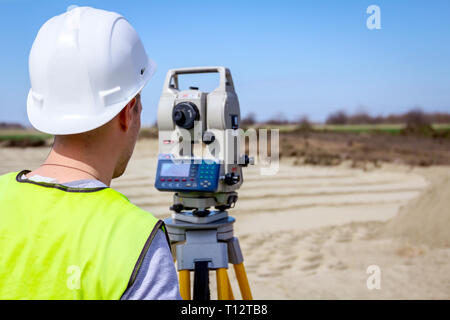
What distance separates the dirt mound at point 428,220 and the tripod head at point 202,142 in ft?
10.8

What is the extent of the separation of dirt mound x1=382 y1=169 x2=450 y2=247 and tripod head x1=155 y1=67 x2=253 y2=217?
10.8 ft

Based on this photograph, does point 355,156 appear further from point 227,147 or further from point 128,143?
point 128,143

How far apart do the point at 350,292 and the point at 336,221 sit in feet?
9.46

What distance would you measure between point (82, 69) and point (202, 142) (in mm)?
1652

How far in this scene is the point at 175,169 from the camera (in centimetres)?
254

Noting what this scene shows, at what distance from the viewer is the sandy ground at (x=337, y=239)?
12.8 ft

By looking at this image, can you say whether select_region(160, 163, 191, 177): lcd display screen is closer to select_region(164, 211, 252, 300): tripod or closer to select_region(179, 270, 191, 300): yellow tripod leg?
select_region(164, 211, 252, 300): tripod

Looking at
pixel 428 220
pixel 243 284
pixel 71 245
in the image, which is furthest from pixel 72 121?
pixel 428 220

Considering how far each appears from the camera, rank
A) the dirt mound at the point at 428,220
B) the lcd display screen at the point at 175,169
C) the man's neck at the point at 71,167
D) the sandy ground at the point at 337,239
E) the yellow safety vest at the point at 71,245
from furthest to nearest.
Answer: the dirt mound at the point at 428,220
the sandy ground at the point at 337,239
the lcd display screen at the point at 175,169
the man's neck at the point at 71,167
the yellow safety vest at the point at 71,245

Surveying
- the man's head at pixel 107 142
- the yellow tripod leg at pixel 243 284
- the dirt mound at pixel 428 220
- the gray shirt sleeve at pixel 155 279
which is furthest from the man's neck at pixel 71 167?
the dirt mound at pixel 428 220

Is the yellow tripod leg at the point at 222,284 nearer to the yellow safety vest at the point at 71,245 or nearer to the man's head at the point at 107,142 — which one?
the man's head at the point at 107,142

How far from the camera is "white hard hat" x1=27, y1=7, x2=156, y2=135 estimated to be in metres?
0.92

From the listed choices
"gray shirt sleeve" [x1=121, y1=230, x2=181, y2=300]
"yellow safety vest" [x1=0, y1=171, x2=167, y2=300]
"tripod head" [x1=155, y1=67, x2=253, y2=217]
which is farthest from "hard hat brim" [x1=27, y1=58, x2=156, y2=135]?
"tripod head" [x1=155, y1=67, x2=253, y2=217]
